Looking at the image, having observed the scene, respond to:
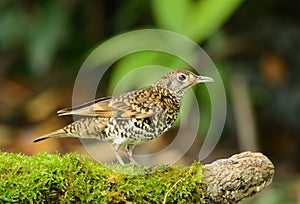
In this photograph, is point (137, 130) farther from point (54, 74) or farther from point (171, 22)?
point (54, 74)

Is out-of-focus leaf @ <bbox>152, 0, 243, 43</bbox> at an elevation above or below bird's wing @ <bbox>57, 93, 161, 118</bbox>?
above

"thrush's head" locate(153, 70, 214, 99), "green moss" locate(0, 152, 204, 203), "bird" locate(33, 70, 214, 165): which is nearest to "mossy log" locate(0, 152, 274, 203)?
"green moss" locate(0, 152, 204, 203)

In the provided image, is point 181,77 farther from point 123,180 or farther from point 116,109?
point 123,180

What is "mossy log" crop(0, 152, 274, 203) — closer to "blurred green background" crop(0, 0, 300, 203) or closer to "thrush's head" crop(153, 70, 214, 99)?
"thrush's head" crop(153, 70, 214, 99)

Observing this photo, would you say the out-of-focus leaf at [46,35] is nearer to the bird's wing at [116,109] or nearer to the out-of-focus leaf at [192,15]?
the out-of-focus leaf at [192,15]

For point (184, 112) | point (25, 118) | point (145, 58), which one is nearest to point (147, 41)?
point (145, 58)

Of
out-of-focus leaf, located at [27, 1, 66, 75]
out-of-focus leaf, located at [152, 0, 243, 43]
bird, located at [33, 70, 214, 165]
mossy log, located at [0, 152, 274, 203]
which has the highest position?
out-of-focus leaf, located at [27, 1, 66, 75]

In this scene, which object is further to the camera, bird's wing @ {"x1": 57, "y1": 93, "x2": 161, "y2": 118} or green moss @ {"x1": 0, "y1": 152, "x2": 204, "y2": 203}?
bird's wing @ {"x1": 57, "y1": 93, "x2": 161, "y2": 118}
